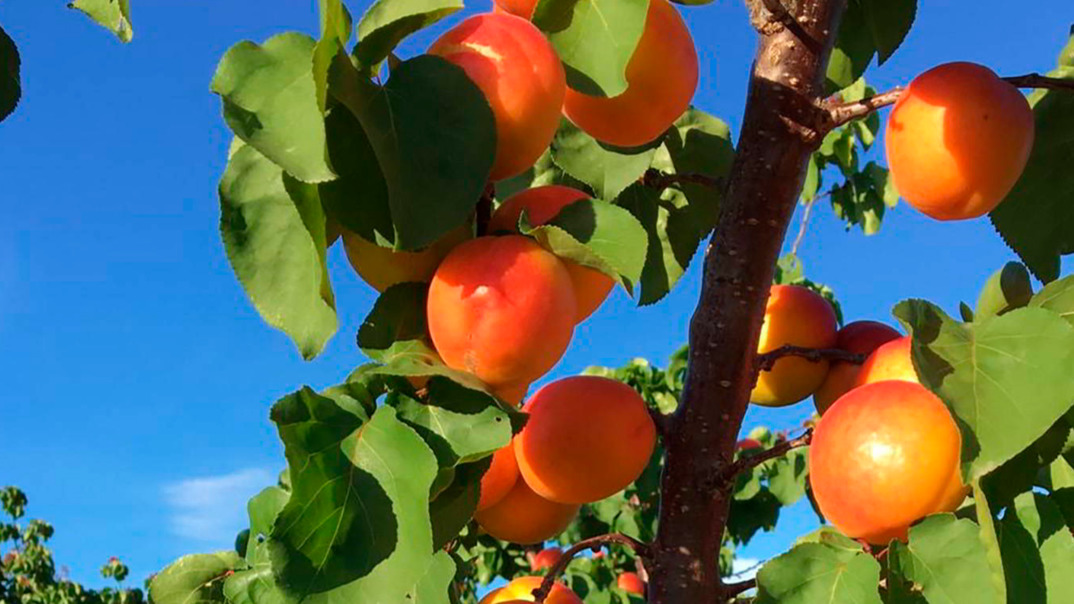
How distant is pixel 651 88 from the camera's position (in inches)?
Result: 38.6

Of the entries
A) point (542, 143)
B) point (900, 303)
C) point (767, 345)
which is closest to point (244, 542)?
point (767, 345)

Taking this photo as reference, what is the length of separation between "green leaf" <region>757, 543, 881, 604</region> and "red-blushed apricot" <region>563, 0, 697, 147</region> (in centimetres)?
43

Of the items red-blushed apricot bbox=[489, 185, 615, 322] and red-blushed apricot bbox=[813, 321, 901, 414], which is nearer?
red-blushed apricot bbox=[489, 185, 615, 322]

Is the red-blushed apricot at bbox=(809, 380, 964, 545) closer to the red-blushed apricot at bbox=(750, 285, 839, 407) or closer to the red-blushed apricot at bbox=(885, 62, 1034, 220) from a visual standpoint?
the red-blushed apricot at bbox=(885, 62, 1034, 220)

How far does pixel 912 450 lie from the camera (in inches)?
33.6

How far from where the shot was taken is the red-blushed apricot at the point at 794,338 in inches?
54.8

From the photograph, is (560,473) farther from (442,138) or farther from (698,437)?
(442,138)

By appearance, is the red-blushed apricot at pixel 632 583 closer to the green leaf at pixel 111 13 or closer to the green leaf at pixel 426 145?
the green leaf at pixel 111 13

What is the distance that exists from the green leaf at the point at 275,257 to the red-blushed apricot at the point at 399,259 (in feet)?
0.23

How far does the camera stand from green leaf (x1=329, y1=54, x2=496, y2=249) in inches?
29.6

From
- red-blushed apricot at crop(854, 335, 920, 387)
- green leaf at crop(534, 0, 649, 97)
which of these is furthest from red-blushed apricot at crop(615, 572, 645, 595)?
green leaf at crop(534, 0, 649, 97)

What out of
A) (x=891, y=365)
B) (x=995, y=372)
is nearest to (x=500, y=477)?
(x=891, y=365)

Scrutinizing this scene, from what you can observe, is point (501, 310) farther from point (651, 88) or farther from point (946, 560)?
point (946, 560)

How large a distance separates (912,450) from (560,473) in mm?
383
